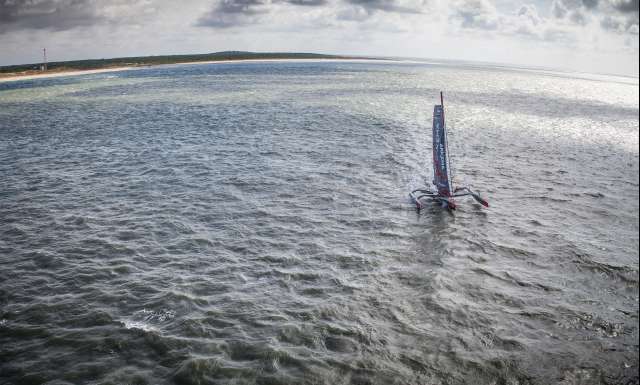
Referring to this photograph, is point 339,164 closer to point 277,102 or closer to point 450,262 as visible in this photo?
point 450,262

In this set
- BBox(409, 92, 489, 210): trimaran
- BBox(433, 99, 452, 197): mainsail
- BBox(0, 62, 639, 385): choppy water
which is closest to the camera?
BBox(0, 62, 639, 385): choppy water

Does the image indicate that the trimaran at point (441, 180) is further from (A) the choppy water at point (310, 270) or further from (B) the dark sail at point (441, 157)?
(A) the choppy water at point (310, 270)

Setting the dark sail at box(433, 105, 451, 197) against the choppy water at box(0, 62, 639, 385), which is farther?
the dark sail at box(433, 105, 451, 197)

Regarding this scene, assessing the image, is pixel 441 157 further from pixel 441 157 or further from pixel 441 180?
pixel 441 180

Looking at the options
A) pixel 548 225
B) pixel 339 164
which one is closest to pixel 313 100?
pixel 339 164

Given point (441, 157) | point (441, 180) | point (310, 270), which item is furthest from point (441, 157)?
point (310, 270)

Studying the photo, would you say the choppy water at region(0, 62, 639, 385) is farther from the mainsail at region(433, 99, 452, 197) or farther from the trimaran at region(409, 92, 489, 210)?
the mainsail at region(433, 99, 452, 197)

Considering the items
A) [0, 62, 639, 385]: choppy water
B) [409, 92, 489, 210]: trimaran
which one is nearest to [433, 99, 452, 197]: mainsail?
[409, 92, 489, 210]: trimaran
